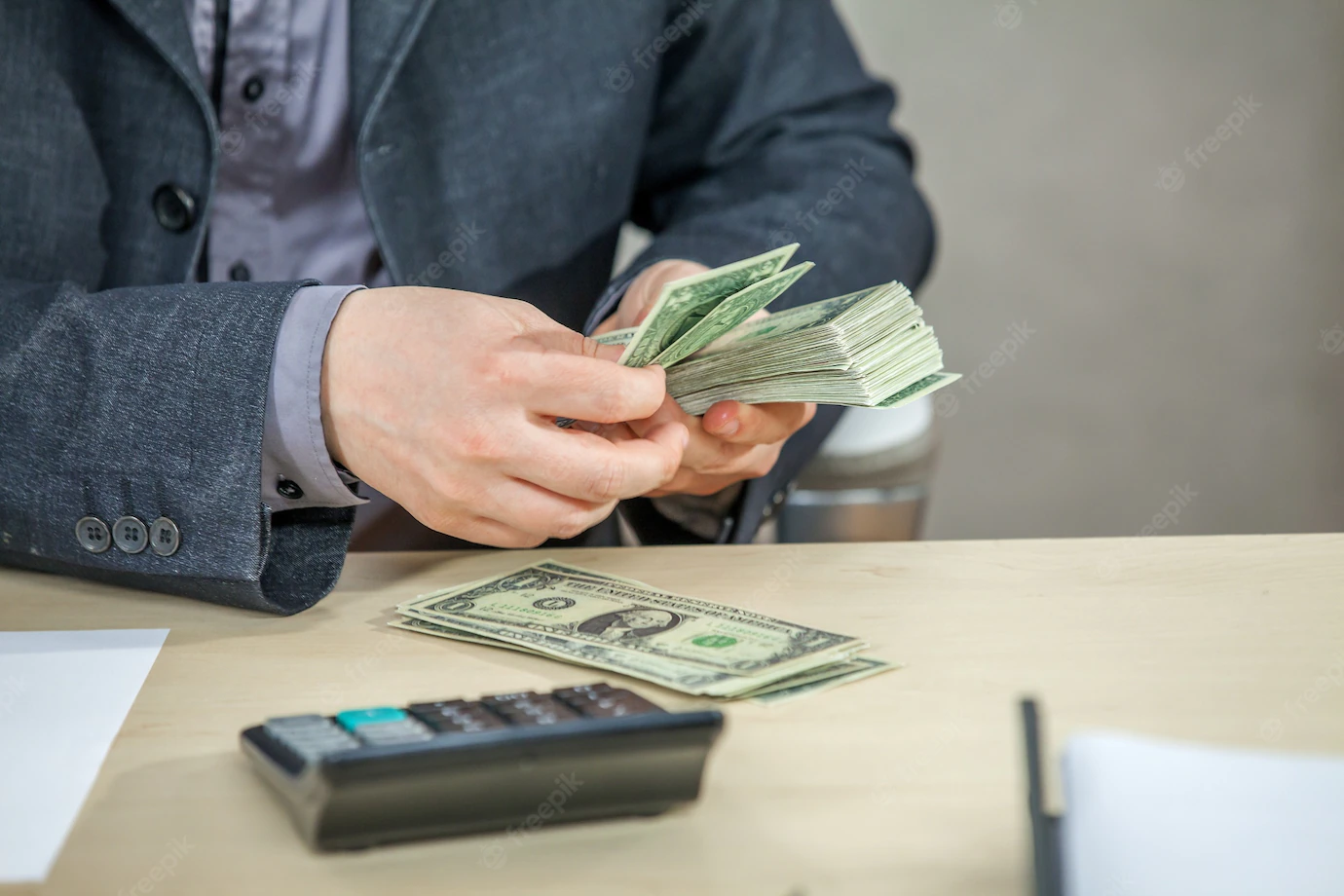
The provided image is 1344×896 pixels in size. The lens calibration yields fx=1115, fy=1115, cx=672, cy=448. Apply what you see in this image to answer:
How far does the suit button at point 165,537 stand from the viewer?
74 centimetres

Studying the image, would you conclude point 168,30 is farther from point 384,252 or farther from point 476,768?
point 476,768

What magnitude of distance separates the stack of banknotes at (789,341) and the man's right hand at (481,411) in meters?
0.05

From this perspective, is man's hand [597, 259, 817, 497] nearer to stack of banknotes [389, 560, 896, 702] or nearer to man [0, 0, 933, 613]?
man [0, 0, 933, 613]

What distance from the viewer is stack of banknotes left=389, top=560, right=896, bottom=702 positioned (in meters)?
0.61

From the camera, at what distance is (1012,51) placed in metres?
2.35

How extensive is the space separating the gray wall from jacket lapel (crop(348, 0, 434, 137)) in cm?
152

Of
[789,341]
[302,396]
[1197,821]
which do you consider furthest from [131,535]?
[1197,821]

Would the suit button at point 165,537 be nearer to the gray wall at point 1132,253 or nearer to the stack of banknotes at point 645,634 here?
the stack of banknotes at point 645,634

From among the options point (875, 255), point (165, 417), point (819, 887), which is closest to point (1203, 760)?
point (819, 887)


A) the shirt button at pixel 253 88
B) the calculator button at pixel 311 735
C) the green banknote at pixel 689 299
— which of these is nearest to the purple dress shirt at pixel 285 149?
the shirt button at pixel 253 88

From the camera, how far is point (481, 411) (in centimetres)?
70

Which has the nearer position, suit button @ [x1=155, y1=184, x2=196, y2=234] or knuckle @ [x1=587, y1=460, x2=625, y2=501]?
knuckle @ [x1=587, y1=460, x2=625, y2=501]

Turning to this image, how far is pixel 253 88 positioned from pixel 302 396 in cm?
51

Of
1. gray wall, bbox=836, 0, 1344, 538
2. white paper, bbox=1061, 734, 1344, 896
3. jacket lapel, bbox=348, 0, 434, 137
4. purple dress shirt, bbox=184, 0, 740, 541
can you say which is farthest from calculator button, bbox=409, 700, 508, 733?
gray wall, bbox=836, 0, 1344, 538
